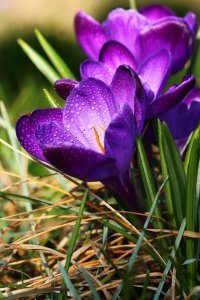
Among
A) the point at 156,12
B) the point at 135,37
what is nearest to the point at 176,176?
the point at 135,37

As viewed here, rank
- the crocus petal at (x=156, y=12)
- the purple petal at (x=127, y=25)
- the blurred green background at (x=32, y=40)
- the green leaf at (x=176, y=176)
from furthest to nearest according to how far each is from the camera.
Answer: the blurred green background at (x=32, y=40)
the crocus petal at (x=156, y=12)
the purple petal at (x=127, y=25)
the green leaf at (x=176, y=176)

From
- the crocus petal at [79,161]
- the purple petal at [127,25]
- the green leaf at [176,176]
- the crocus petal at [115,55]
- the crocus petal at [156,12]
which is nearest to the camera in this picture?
the crocus petal at [79,161]

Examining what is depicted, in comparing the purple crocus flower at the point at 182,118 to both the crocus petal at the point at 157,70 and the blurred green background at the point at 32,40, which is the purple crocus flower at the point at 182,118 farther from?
the blurred green background at the point at 32,40

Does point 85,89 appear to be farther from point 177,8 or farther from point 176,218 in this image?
point 177,8

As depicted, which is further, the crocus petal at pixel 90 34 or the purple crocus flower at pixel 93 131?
the crocus petal at pixel 90 34

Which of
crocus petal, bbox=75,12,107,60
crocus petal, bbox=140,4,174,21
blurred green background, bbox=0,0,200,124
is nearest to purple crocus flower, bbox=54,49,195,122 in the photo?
crocus petal, bbox=75,12,107,60

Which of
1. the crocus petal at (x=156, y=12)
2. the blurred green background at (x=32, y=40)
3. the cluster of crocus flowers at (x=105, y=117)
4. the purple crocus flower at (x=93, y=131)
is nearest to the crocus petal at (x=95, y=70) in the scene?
the cluster of crocus flowers at (x=105, y=117)

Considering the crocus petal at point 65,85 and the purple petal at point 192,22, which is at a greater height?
the crocus petal at point 65,85

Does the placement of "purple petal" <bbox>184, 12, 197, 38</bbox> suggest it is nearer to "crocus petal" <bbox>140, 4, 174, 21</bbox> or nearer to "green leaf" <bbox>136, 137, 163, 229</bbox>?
"crocus petal" <bbox>140, 4, 174, 21</bbox>
